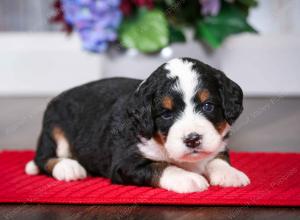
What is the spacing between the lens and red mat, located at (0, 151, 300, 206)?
2.92 metres

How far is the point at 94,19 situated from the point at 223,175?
6.62ft

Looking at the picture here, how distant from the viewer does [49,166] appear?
374 centimetres

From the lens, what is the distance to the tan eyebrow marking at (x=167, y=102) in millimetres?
3057

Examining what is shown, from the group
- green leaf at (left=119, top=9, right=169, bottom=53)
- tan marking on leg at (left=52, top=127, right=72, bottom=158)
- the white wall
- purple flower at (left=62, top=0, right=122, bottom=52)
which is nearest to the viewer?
tan marking on leg at (left=52, top=127, right=72, bottom=158)

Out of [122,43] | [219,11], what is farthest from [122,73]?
[219,11]

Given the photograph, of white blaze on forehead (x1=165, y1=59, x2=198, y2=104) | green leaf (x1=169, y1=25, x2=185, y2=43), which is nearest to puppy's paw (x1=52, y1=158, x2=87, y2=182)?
white blaze on forehead (x1=165, y1=59, x2=198, y2=104)

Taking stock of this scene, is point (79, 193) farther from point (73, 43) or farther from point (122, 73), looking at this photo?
point (73, 43)

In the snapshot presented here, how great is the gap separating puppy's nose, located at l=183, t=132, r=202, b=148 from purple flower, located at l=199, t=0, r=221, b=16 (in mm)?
2150

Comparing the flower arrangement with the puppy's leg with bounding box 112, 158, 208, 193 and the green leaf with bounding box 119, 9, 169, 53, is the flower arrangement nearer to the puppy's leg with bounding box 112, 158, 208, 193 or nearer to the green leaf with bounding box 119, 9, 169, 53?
the green leaf with bounding box 119, 9, 169, 53

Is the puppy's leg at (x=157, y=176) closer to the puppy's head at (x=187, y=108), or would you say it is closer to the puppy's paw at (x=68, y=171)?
the puppy's head at (x=187, y=108)

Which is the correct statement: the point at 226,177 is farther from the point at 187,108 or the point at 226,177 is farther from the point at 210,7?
the point at 210,7

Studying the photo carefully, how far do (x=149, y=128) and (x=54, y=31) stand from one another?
17.0 ft

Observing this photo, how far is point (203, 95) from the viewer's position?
10.1 ft

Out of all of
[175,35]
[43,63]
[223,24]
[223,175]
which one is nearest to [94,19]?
[175,35]
